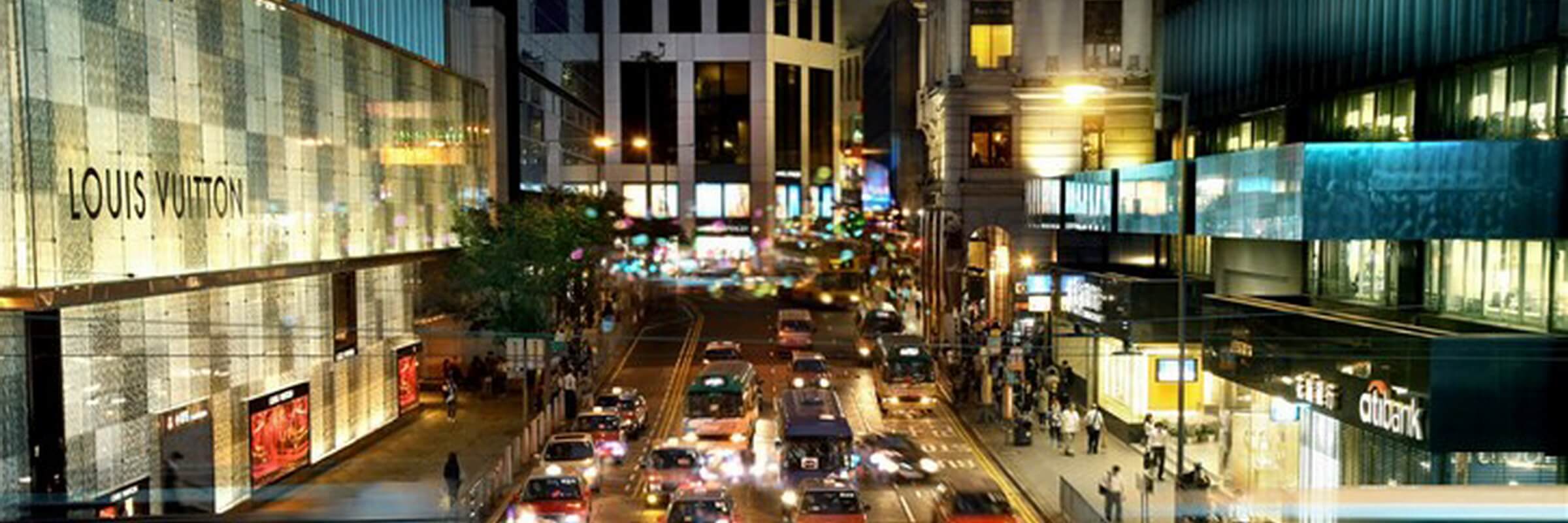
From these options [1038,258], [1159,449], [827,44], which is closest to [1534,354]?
[1159,449]

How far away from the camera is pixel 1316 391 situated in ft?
87.8

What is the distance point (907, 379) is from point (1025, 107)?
1802cm

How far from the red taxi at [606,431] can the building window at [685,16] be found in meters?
77.0

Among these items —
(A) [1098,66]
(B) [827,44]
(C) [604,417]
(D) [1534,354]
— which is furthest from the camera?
(B) [827,44]

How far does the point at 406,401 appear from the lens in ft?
138

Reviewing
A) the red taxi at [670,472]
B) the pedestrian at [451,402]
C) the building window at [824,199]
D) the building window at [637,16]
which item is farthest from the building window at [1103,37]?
the building window at [824,199]

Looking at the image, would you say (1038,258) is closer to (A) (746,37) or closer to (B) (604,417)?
(B) (604,417)

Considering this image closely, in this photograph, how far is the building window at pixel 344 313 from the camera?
35438mm

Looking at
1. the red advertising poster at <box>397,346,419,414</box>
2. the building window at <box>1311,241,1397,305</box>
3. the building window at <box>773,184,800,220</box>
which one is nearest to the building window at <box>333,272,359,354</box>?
the red advertising poster at <box>397,346,419,414</box>

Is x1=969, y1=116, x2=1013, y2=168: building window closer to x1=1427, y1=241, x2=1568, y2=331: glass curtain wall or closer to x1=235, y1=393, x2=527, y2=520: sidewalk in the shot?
x1=235, y1=393, x2=527, y2=520: sidewalk

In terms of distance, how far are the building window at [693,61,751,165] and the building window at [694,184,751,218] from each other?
7.82ft

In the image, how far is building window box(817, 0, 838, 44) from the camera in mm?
117625

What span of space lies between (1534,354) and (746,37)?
299 ft

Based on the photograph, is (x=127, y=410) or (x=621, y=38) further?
(x=621, y=38)
